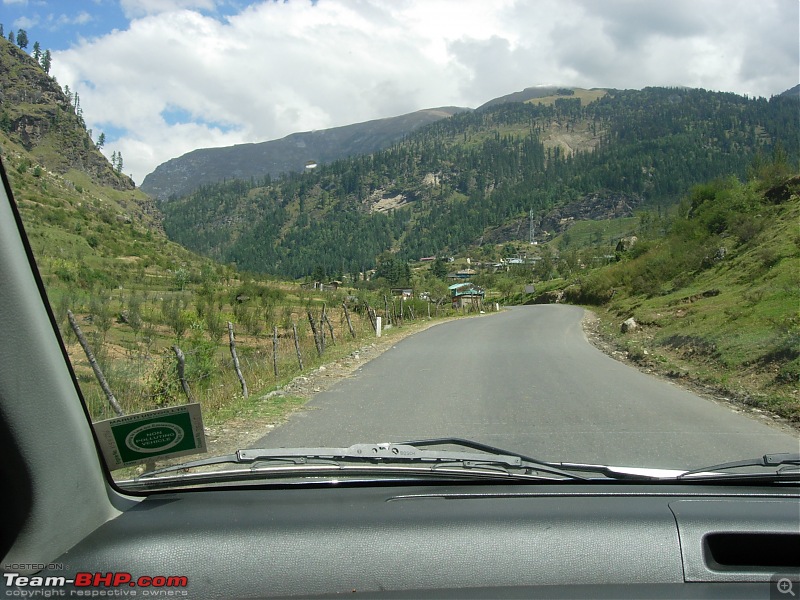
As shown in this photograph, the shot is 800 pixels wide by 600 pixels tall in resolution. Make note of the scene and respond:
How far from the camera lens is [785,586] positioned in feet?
7.83

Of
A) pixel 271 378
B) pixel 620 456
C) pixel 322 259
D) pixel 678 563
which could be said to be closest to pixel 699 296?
pixel 271 378

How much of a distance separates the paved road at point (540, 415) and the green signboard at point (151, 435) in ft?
13.4

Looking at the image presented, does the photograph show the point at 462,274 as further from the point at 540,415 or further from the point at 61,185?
the point at 540,415

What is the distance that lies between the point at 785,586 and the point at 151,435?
2630mm

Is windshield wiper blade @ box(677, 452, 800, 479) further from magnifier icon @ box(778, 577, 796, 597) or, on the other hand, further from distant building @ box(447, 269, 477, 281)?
distant building @ box(447, 269, 477, 281)

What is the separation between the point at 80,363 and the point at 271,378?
12.4ft

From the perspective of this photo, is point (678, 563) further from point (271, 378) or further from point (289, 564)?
point (271, 378)

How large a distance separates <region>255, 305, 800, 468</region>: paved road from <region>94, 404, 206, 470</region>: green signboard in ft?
13.4

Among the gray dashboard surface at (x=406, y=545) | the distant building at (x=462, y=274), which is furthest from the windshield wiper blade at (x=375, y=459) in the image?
the distant building at (x=462, y=274)

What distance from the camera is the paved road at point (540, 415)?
6762mm

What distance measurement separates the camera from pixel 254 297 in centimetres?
3316
